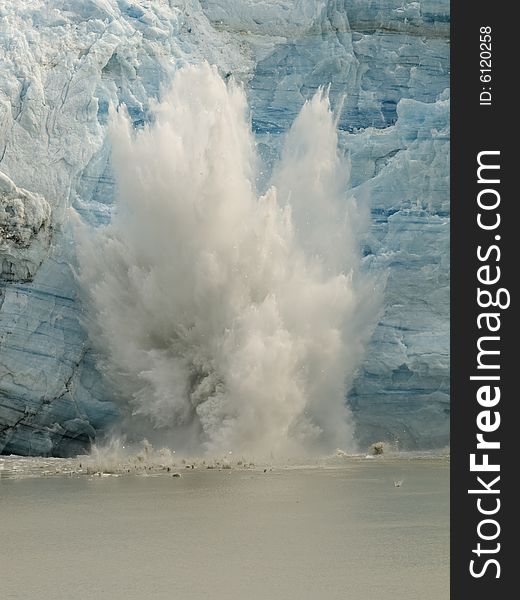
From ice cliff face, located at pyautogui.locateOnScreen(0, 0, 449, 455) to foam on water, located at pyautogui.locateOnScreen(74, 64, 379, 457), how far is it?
51 centimetres

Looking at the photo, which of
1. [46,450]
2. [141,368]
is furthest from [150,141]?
[46,450]

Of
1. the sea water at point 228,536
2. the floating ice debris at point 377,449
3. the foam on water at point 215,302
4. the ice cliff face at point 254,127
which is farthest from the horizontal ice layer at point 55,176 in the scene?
the floating ice debris at point 377,449

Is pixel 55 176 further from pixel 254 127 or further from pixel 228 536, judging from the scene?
pixel 228 536

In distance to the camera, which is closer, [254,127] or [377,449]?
[377,449]

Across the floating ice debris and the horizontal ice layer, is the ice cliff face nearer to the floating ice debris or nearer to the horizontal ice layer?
the horizontal ice layer

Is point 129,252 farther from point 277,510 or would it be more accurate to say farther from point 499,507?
point 499,507

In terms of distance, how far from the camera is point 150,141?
18125mm

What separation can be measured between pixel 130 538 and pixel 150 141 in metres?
9.50

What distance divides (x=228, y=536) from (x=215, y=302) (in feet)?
26.2

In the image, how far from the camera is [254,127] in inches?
760

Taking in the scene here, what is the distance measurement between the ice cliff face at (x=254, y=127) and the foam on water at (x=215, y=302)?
51 centimetres

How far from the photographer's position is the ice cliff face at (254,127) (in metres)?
17.8

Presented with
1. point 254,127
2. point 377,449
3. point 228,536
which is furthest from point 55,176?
point 228,536

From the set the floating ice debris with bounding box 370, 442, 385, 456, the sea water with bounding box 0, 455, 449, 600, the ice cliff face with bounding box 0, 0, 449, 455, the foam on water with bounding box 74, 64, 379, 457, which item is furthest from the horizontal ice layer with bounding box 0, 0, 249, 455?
the floating ice debris with bounding box 370, 442, 385, 456
